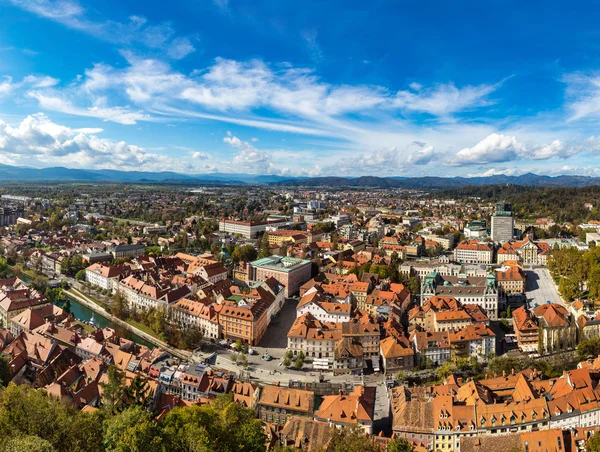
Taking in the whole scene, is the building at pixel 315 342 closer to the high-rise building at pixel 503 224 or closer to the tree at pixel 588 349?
the tree at pixel 588 349

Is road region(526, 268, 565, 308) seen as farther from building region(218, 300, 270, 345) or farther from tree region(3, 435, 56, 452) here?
tree region(3, 435, 56, 452)

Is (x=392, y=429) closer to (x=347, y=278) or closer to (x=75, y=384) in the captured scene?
(x=75, y=384)

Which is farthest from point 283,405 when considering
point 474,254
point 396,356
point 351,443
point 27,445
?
point 474,254

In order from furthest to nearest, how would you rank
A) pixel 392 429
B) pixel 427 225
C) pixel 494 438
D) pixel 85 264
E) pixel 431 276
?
pixel 427 225 < pixel 85 264 < pixel 431 276 < pixel 392 429 < pixel 494 438

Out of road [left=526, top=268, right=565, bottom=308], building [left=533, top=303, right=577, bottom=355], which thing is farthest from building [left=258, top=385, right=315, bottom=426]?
road [left=526, top=268, right=565, bottom=308]

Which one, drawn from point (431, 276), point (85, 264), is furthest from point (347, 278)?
point (85, 264)

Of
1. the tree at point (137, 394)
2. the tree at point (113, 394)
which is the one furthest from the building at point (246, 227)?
the tree at point (113, 394)

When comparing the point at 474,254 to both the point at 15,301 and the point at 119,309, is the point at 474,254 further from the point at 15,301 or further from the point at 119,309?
the point at 15,301
